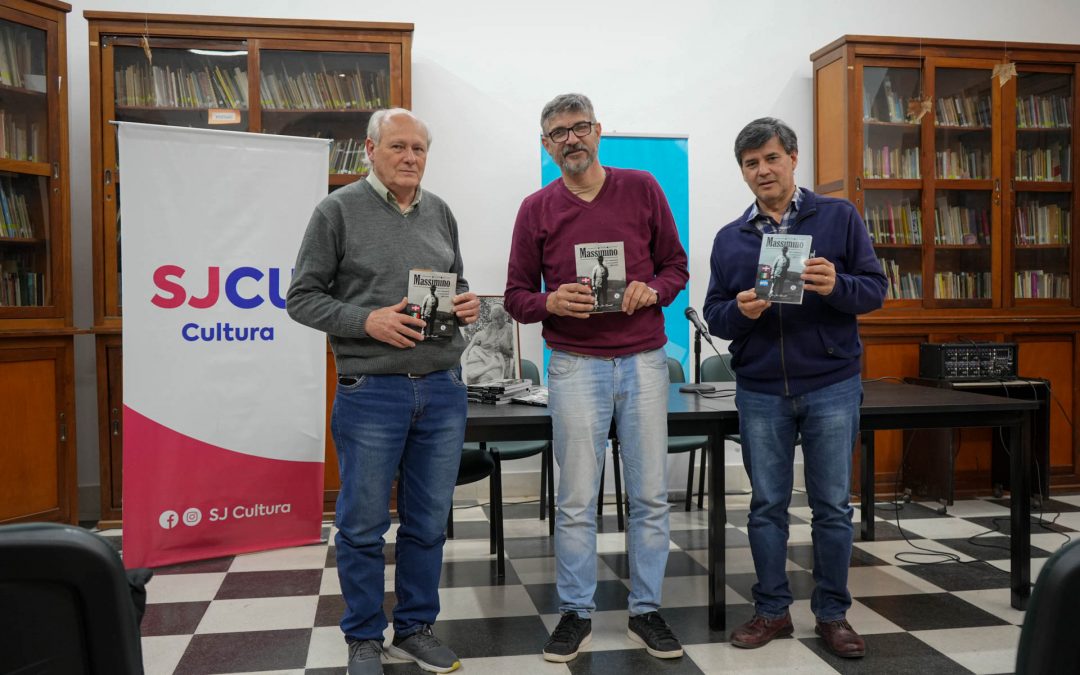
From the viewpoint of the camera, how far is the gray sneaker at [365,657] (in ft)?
7.23

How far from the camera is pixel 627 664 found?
233 centimetres

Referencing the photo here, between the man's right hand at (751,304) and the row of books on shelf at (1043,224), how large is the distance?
3414 mm

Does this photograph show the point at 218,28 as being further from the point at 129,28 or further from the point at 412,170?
the point at 412,170

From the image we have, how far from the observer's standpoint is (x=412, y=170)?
7.40ft

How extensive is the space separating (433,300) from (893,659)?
1.64 metres

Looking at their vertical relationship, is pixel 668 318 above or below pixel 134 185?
below

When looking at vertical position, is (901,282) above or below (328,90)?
below

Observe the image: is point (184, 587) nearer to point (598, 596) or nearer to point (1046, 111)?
point (598, 596)

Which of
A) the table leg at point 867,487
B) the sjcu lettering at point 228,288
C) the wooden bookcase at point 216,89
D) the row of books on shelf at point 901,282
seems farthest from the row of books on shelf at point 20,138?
the row of books on shelf at point 901,282

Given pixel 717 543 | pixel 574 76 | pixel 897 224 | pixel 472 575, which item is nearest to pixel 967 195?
pixel 897 224

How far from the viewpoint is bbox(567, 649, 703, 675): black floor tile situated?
229 centimetres

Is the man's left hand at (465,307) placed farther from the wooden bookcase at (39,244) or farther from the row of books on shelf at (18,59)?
the row of books on shelf at (18,59)

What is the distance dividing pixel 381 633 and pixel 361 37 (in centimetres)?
311

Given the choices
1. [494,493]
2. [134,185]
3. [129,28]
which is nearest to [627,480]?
[494,493]
